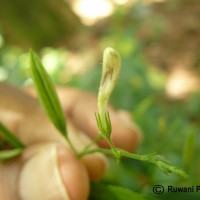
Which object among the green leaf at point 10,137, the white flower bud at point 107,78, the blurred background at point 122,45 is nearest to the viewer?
the white flower bud at point 107,78

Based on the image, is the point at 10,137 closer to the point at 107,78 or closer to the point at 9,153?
the point at 9,153

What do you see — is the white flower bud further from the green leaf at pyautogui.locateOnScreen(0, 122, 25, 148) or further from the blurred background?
the blurred background

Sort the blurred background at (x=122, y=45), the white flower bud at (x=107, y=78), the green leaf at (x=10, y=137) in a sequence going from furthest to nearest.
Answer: the blurred background at (x=122, y=45) → the green leaf at (x=10, y=137) → the white flower bud at (x=107, y=78)

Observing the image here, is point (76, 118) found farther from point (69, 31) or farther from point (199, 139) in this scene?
point (69, 31)

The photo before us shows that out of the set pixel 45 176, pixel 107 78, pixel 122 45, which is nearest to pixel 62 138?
pixel 45 176

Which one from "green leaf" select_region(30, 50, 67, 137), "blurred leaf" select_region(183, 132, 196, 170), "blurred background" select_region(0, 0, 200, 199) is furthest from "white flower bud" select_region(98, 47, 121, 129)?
"blurred background" select_region(0, 0, 200, 199)

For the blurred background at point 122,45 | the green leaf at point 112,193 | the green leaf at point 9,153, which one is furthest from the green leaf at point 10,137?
the blurred background at point 122,45

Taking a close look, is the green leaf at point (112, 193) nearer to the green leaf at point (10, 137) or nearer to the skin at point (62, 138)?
the skin at point (62, 138)
